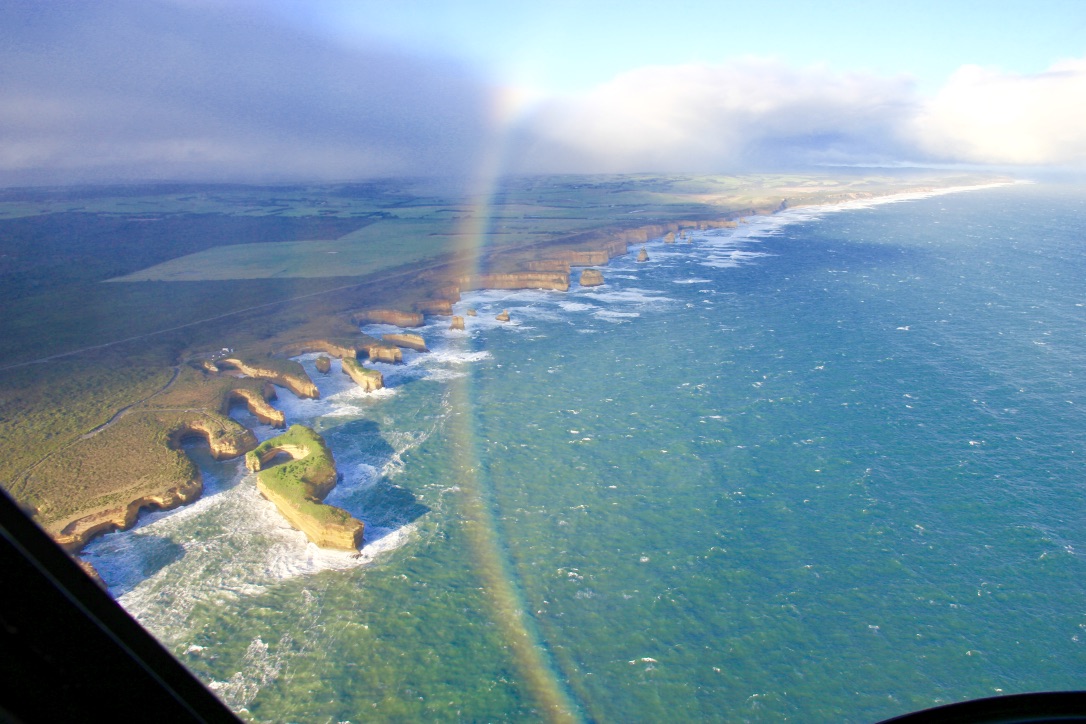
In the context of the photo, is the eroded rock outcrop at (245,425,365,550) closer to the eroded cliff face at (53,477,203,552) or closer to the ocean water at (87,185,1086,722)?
the ocean water at (87,185,1086,722)

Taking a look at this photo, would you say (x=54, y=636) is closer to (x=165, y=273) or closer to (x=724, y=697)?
(x=724, y=697)

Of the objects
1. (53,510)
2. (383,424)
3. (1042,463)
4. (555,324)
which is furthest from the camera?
(555,324)

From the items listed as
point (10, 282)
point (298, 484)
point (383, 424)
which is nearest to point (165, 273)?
point (10, 282)

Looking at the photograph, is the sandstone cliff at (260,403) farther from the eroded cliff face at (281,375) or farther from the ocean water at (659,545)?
the ocean water at (659,545)

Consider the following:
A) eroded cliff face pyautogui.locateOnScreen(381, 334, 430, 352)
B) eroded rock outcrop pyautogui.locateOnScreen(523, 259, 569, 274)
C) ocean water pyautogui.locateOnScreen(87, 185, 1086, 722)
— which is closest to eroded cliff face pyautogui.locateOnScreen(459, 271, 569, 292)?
eroded rock outcrop pyautogui.locateOnScreen(523, 259, 569, 274)

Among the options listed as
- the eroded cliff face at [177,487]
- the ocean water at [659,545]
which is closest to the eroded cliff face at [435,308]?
the ocean water at [659,545]
